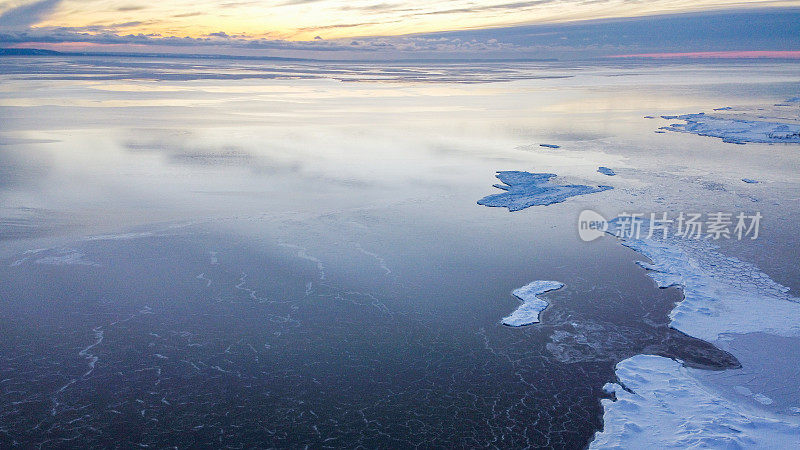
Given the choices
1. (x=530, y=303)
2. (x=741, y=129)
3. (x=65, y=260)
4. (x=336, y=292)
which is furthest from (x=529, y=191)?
(x=741, y=129)

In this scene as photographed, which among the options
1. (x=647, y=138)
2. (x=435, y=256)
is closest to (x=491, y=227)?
(x=435, y=256)

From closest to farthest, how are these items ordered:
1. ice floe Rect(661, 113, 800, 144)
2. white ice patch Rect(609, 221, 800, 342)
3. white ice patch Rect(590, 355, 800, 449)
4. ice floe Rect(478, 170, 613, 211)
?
white ice patch Rect(590, 355, 800, 449) < white ice patch Rect(609, 221, 800, 342) < ice floe Rect(478, 170, 613, 211) < ice floe Rect(661, 113, 800, 144)

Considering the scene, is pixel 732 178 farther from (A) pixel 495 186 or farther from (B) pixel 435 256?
(B) pixel 435 256

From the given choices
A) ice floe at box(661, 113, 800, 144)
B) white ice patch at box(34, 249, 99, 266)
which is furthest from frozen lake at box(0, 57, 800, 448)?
ice floe at box(661, 113, 800, 144)

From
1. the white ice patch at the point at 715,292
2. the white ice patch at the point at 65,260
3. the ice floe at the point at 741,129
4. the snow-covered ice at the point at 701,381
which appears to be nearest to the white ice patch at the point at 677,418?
the snow-covered ice at the point at 701,381

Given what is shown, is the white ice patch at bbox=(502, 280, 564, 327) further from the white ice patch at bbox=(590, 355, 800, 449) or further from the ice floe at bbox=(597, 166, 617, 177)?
the ice floe at bbox=(597, 166, 617, 177)

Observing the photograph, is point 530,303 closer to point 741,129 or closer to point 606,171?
point 606,171
